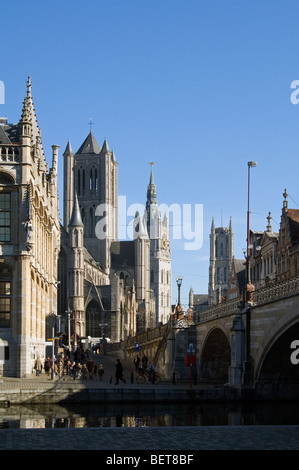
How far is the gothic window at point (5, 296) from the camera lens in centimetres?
4394

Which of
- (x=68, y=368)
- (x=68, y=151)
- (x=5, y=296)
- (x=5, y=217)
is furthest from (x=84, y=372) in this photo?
(x=68, y=151)

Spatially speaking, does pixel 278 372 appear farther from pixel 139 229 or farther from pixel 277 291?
pixel 139 229

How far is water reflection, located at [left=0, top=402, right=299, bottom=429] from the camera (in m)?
26.5

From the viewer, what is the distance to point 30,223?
43.6m

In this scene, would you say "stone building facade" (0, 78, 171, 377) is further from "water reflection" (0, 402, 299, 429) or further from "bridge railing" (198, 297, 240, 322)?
"water reflection" (0, 402, 299, 429)

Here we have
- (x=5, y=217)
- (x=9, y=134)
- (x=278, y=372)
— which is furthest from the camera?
(x=9, y=134)

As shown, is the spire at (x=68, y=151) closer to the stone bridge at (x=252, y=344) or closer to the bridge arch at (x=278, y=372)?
the stone bridge at (x=252, y=344)

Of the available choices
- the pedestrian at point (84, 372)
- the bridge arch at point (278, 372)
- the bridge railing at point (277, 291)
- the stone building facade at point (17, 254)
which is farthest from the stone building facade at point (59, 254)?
the bridge arch at point (278, 372)

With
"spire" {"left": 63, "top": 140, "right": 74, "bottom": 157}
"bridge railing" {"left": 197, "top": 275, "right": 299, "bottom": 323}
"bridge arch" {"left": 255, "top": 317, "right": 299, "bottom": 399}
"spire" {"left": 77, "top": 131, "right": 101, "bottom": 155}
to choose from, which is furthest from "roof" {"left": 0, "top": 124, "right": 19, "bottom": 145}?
"spire" {"left": 77, "top": 131, "right": 101, "bottom": 155}

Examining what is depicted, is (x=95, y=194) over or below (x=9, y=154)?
over

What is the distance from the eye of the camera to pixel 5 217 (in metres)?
44.3

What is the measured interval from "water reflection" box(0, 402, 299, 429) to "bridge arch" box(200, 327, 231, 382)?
12380mm

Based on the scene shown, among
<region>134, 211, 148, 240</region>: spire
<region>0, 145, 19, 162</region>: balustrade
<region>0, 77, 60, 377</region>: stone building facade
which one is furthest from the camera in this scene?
<region>134, 211, 148, 240</region>: spire

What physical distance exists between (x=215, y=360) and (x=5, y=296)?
12.9m
